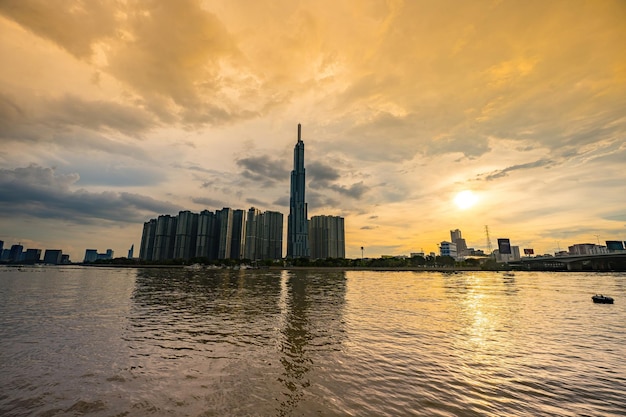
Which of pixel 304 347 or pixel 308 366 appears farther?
pixel 304 347

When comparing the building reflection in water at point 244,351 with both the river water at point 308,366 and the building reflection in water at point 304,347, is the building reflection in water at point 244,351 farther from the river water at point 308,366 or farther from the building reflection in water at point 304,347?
the river water at point 308,366

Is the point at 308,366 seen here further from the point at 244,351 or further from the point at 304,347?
the point at 244,351

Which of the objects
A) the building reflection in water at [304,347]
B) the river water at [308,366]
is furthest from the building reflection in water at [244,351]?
the river water at [308,366]

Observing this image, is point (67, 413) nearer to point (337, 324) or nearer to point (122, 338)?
point (122, 338)

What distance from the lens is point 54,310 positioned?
35094 mm

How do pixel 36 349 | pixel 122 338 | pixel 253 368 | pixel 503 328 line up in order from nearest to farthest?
1. pixel 253 368
2. pixel 36 349
3. pixel 122 338
4. pixel 503 328

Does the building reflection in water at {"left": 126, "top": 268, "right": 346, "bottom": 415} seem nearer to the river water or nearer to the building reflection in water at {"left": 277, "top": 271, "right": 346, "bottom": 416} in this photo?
the building reflection in water at {"left": 277, "top": 271, "right": 346, "bottom": 416}

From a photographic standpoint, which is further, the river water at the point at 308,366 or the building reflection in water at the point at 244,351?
the building reflection in water at the point at 244,351

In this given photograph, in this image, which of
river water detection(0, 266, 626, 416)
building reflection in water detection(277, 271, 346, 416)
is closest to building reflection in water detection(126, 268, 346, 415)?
building reflection in water detection(277, 271, 346, 416)

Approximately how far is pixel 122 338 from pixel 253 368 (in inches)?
524

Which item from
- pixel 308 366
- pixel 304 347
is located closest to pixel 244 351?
pixel 304 347

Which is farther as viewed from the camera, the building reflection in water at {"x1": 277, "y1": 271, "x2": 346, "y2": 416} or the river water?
the building reflection in water at {"x1": 277, "y1": 271, "x2": 346, "y2": 416}

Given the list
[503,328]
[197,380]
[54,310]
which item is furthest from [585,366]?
[54,310]

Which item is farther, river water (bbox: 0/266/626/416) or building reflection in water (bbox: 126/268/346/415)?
building reflection in water (bbox: 126/268/346/415)
